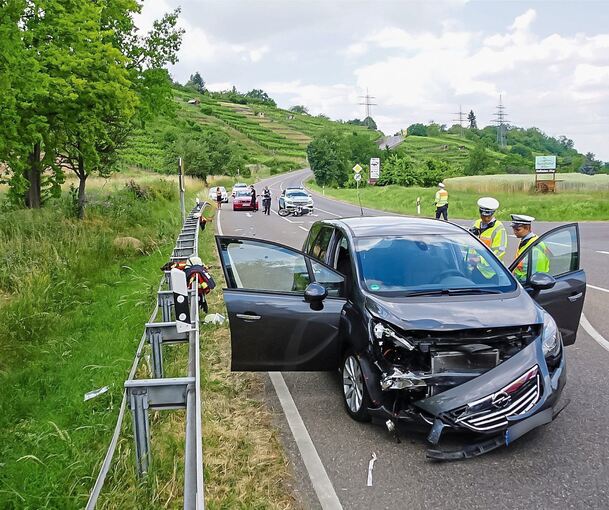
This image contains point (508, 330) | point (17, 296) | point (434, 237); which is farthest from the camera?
point (17, 296)

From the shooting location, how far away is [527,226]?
6.93 metres

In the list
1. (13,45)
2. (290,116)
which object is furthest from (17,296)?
(290,116)

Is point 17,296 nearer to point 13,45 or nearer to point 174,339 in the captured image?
point 13,45

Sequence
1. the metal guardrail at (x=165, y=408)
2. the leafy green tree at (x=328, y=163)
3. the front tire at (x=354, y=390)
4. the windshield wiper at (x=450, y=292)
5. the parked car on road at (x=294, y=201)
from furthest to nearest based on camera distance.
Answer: the leafy green tree at (x=328, y=163) → the parked car on road at (x=294, y=201) → the windshield wiper at (x=450, y=292) → the front tire at (x=354, y=390) → the metal guardrail at (x=165, y=408)

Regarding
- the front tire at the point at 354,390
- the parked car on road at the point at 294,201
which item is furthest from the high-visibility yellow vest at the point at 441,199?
the front tire at the point at 354,390

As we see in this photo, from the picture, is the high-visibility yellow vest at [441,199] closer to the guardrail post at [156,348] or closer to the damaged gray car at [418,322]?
the damaged gray car at [418,322]

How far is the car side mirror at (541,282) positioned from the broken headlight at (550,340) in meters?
0.67

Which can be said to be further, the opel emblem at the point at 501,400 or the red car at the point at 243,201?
the red car at the point at 243,201

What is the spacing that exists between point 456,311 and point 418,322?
0.38 metres

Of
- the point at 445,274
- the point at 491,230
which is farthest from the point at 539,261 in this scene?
the point at 491,230

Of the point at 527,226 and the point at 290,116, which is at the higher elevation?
the point at 290,116

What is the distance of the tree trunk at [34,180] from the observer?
1772 cm

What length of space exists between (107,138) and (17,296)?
352 inches

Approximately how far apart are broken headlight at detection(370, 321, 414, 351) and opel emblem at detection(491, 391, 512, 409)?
0.65 metres
